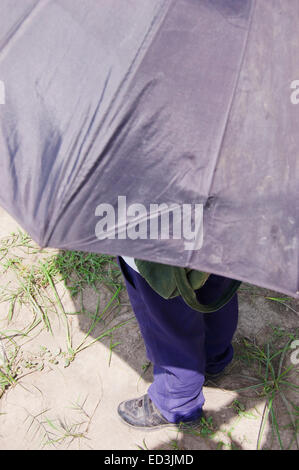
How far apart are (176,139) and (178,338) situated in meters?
0.85

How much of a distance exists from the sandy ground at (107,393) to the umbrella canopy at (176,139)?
1.24 metres

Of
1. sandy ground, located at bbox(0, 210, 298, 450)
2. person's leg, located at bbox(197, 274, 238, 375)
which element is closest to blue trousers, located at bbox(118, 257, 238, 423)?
person's leg, located at bbox(197, 274, 238, 375)

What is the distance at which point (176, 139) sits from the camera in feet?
3.65

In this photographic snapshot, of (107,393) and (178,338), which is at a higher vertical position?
(178,338)

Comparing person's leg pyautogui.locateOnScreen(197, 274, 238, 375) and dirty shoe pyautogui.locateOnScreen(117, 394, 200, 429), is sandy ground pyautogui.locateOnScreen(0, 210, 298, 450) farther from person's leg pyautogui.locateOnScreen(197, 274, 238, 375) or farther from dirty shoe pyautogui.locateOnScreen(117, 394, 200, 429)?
person's leg pyautogui.locateOnScreen(197, 274, 238, 375)

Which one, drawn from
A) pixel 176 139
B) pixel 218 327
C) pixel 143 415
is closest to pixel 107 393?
pixel 143 415

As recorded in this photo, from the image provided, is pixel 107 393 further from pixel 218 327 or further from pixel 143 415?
pixel 218 327

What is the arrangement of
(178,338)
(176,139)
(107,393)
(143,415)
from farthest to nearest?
(107,393) → (143,415) → (178,338) → (176,139)

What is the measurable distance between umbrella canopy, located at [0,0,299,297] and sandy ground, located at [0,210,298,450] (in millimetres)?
1244

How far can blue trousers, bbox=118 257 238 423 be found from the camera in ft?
5.37

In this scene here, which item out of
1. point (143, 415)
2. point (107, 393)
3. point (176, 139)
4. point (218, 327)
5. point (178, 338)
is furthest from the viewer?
point (107, 393)
